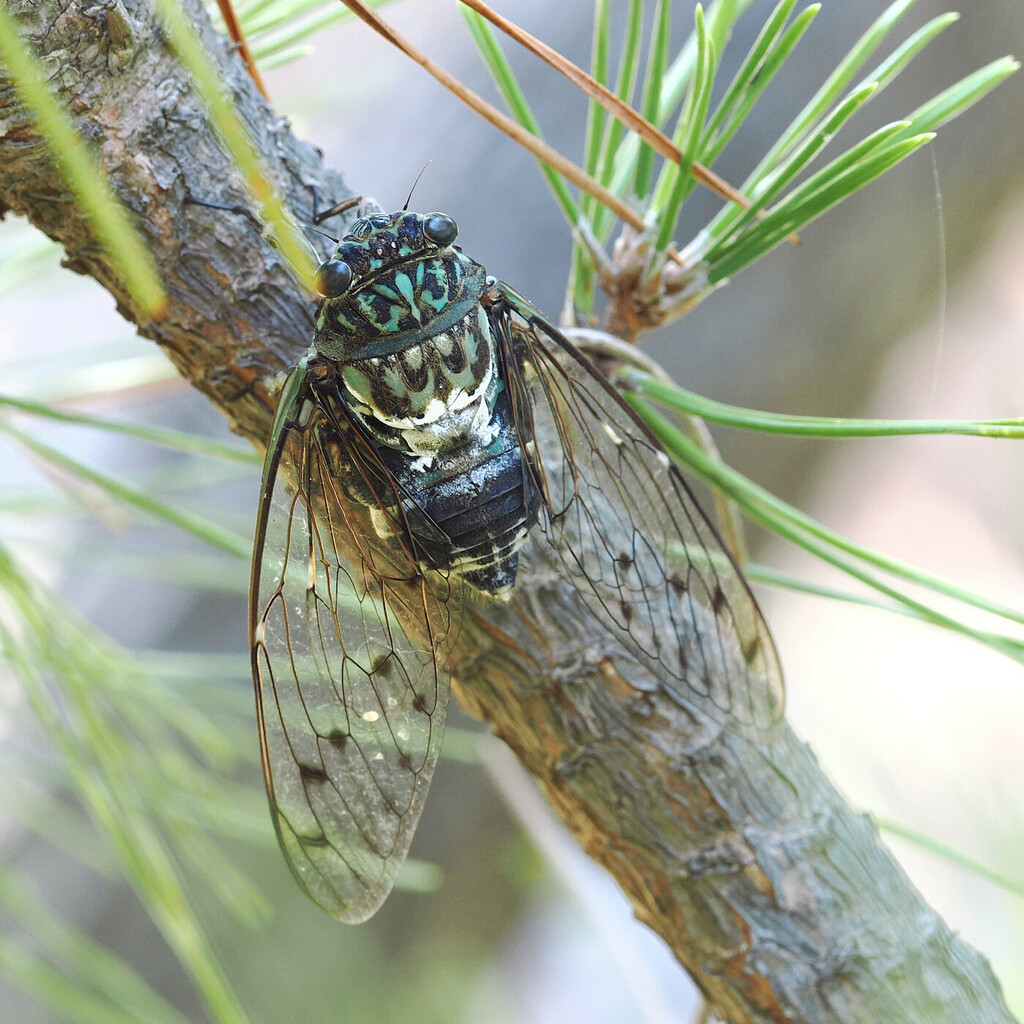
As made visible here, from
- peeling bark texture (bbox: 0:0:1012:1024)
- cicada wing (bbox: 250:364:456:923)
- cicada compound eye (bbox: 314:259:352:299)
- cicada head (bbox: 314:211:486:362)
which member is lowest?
peeling bark texture (bbox: 0:0:1012:1024)

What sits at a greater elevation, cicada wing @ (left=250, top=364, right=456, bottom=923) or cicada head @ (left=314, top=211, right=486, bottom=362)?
cicada head @ (left=314, top=211, right=486, bottom=362)

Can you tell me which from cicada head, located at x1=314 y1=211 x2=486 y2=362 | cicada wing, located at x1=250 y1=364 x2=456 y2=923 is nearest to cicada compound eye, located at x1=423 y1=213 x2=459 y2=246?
cicada head, located at x1=314 y1=211 x2=486 y2=362

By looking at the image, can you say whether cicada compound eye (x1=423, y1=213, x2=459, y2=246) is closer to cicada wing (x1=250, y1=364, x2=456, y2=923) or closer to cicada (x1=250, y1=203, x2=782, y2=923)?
cicada (x1=250, y1=203, x2=782, y2=923)

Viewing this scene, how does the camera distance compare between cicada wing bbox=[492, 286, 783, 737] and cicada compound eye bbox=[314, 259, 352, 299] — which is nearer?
cicada compound eye bbox=[314, 259, 352, 299]

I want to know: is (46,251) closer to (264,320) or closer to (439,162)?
(264,320)

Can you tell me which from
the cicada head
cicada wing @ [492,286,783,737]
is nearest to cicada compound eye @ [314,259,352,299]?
the cicada head

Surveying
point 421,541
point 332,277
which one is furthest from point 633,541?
point 332,277

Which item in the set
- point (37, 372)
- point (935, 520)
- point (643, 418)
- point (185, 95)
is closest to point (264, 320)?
point (185, 95)

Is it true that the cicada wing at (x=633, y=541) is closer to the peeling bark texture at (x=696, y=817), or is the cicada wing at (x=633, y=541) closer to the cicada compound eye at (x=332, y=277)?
the peeling bark texture at (x=696, y=817)
